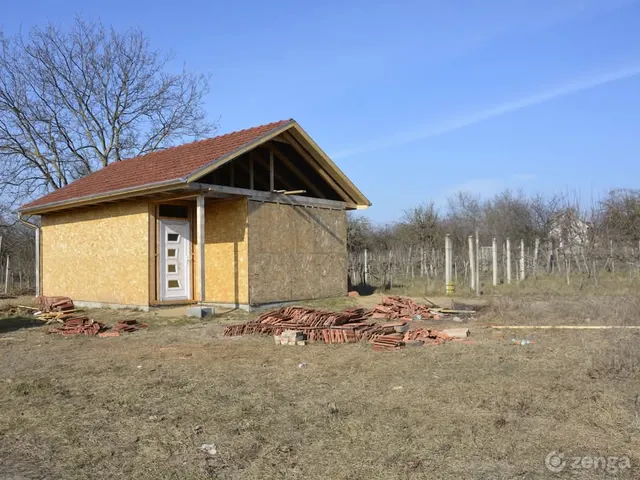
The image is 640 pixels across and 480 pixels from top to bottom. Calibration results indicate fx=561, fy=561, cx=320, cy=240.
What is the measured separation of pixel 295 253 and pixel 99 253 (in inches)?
228

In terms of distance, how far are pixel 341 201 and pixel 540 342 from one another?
33.4 ft

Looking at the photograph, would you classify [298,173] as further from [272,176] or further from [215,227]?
[215,227]

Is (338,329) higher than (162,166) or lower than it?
lower

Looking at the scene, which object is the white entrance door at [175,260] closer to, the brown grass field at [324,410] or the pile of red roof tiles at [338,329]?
the pile of red roof tiles at [338,329]

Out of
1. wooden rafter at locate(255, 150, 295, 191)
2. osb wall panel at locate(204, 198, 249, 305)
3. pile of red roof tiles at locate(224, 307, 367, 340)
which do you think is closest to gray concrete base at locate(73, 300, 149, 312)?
osb wall panel at locate(204, 198, 249, 305)

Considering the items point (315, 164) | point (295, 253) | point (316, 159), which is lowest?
point (295, 253)

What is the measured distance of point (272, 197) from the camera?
15.7m

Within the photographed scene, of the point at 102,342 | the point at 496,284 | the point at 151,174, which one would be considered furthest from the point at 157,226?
the point at 496,284

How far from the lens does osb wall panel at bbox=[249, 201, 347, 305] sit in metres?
15.1

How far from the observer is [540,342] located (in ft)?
29.2

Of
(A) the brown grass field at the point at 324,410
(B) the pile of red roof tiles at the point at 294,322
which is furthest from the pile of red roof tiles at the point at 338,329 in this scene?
(A) the brown grass field at the point at 324,410

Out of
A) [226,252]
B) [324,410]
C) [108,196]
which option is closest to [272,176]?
[226,252]

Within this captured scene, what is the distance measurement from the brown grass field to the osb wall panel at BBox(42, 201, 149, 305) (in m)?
5.69

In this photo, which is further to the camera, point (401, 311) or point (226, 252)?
point (226, 252)
